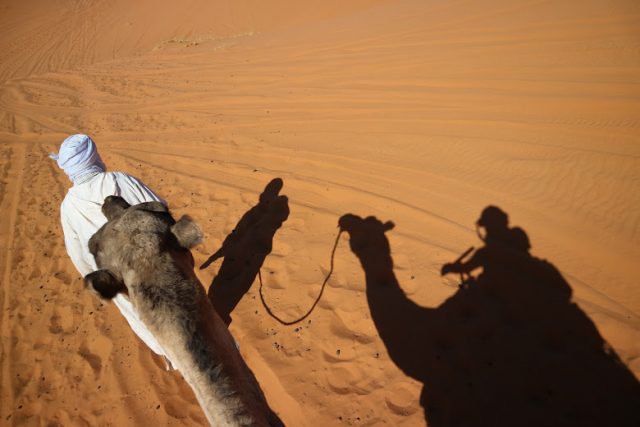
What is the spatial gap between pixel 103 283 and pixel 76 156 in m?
1.93

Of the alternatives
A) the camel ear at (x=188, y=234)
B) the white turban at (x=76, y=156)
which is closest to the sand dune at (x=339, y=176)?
the white turban at (x=76, y=156)

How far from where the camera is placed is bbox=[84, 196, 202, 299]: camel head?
155 cm

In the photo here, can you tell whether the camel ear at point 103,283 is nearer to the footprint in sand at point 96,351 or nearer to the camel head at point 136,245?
the camel head at point 136,245

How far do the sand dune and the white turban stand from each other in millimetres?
1864

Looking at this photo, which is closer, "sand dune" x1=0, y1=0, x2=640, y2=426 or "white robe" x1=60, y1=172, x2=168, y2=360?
"white robe" x1=60, y1=172, x2=168, y2=360

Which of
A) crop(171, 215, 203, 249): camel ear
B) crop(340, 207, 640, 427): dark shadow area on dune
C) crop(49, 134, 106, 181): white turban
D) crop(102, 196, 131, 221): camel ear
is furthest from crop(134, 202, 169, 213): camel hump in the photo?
crop(340, 207, 640, 427): dark shadow area on dune

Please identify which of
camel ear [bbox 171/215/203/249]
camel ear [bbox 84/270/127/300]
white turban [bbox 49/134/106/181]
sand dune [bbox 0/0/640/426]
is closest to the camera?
camel ear [bbox 84/270/127/300]

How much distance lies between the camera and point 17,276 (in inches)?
183

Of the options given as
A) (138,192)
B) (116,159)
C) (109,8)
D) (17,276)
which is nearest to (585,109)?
(138,192)

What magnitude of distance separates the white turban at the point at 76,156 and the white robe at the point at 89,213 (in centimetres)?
16

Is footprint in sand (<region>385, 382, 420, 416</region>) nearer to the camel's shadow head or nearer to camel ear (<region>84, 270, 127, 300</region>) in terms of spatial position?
the camel's shadow head

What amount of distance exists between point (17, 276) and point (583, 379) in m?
6.76

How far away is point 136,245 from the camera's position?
1604 millimetres

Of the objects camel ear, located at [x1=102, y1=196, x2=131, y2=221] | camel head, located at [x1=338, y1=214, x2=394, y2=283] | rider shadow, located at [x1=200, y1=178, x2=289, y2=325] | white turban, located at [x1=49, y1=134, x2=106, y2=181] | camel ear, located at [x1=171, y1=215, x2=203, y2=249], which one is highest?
white turban, located at [x1=49, y1=134, x2=106, y2=181]
